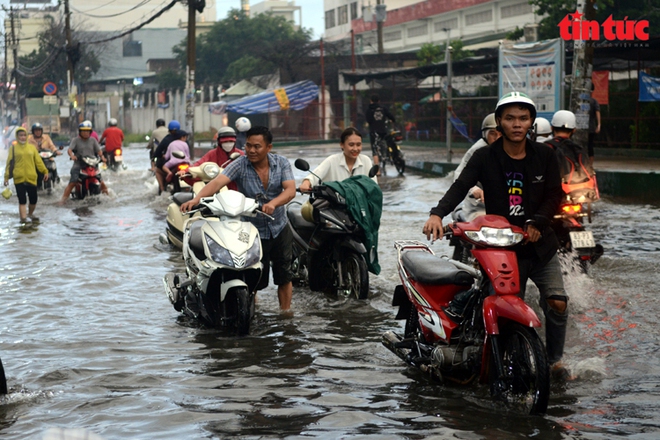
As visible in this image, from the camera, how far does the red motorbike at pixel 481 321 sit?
468 cm

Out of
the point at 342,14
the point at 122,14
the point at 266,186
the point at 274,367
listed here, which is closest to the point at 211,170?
the point at 266,186

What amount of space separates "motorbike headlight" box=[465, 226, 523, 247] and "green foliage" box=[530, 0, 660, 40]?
1065 inches

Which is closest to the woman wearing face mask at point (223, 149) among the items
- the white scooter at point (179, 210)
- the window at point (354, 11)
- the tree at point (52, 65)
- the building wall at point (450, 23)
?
the white scooter at point (179, 210)

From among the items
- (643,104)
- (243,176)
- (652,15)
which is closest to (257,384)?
(243,176)

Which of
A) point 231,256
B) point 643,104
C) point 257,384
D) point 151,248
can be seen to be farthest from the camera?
point 643,104

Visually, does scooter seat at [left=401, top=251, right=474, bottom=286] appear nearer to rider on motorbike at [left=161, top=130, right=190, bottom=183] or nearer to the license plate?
the license plate

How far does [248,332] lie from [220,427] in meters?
2.19

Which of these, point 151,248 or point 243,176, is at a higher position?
point 243,176

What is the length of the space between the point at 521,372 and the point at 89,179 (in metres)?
15.0

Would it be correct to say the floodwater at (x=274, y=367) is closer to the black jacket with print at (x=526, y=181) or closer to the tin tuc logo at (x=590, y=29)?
the black jacket with print at (x=526, y=181)

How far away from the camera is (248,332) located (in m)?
7.02

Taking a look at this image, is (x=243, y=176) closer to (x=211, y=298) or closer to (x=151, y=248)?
(x=211, y=298)

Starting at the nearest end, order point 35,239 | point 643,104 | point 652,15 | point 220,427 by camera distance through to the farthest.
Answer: point 220,427
point 35,239
point 643,104
point 652,15

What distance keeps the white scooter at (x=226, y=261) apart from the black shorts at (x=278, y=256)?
38 cm
